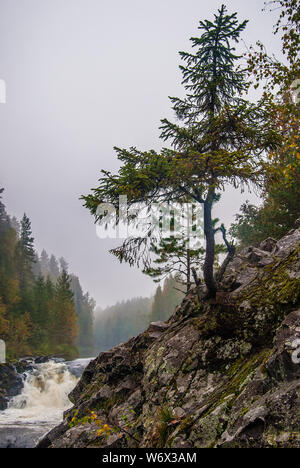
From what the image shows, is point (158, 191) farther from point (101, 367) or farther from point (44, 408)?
point (44, 408)

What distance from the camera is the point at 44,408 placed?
2358cm

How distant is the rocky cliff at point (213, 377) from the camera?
471 centimetres

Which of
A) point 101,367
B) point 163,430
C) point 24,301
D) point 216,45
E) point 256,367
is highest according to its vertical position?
point 216,45

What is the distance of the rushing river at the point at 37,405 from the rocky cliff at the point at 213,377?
8211 millimetres

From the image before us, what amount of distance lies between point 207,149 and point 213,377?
7.27 meters

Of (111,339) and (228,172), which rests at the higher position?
(228,172)

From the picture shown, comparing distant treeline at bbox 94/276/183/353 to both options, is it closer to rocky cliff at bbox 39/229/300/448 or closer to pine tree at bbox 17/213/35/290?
pine tree at bbox 17/213/35/290

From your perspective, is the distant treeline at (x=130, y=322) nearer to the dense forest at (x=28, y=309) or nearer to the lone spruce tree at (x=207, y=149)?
the dense forest at (x=28, y=309)

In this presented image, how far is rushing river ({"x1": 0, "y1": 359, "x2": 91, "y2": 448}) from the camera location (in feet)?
53.9

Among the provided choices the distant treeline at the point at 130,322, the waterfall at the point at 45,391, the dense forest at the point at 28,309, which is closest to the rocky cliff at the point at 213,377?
the waterfall at the point at 45,391

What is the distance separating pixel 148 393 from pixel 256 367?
3915mm
